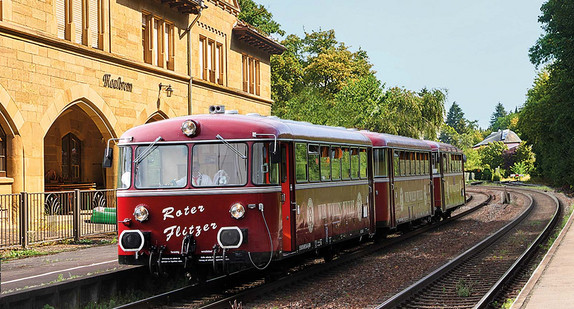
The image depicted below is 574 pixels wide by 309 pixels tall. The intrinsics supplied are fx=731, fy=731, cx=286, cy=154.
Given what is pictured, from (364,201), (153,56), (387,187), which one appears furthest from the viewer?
(153,56)

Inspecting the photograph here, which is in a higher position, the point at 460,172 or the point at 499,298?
the point at 460,172

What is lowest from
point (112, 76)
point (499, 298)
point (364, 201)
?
point (499, 298)

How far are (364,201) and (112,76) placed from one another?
11964 millimetres

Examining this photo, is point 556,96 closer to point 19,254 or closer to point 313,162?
point 313,162

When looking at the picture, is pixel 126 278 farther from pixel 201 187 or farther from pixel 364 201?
pixel 364 201

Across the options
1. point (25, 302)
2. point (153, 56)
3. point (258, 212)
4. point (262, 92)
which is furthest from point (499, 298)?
point (262, 92)

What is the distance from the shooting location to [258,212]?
11.3 metres

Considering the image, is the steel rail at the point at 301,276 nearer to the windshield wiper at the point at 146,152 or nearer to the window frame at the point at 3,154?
the windshield wiper at the point at 146,152

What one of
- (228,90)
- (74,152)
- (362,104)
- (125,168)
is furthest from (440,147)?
(362,104)

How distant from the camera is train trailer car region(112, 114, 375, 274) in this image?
36.8 ft

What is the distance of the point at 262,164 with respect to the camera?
37.4 ft

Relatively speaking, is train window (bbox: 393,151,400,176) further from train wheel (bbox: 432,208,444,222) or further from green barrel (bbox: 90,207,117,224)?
green barrel (bbox: 90,207,117,224)

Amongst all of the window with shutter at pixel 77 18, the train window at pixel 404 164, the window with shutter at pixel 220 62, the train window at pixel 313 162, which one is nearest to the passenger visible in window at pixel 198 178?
the train window at pixel 313 162

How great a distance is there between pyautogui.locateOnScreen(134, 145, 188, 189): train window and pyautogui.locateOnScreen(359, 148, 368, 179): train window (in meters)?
5.94
